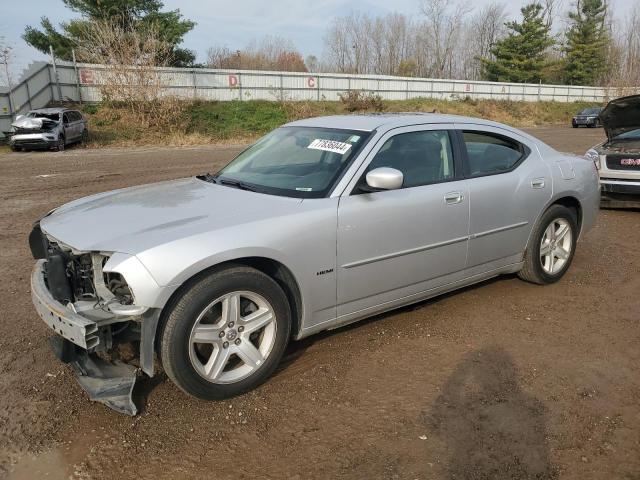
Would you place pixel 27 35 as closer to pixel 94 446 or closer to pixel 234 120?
pixel 234 120

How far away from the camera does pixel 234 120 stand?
29172 mm

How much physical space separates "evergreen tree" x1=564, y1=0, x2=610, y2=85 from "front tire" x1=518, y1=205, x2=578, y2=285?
66001 millimetres

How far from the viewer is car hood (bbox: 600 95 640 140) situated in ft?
28.5

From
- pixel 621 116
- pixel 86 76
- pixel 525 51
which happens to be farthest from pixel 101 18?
pixel 525 51

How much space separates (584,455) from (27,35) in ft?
122

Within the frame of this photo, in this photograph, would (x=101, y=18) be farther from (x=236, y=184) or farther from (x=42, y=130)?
(x=236, y=184)

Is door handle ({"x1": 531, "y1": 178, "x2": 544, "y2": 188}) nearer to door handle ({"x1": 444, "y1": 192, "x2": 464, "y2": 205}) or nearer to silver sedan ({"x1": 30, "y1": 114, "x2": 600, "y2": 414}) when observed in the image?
silver sedan ({"x1": 30, "y1": 114, "x2": 600, "y2": 414})

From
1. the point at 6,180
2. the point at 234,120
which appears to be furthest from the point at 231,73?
the point at 6,180

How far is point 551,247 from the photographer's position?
5004 mm

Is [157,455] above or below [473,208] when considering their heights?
below

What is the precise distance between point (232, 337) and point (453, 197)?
2006mm

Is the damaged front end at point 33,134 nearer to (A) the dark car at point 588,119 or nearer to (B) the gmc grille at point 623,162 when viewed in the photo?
(B) the gmc grille at point 623,162

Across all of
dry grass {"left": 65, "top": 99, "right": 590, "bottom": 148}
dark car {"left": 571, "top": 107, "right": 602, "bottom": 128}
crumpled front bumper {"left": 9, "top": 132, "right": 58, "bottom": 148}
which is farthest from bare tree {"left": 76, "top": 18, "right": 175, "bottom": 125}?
dark car {"left": 571, "top": 107, "right": 602, "bottom": 128}

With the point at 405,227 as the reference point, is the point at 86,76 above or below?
above
